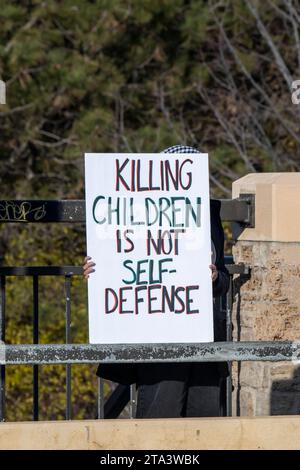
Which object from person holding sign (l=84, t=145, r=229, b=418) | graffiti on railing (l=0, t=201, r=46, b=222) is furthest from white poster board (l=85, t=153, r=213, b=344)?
graffiti on railing (l=0, t=201, r=46, b=222)

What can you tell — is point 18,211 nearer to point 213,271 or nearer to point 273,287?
point 213,271

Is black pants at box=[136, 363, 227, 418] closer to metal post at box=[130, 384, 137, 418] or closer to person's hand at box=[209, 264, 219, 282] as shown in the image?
metal post at box=[130, 384, 137, 418]

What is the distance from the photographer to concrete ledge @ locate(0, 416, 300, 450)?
14.1ft

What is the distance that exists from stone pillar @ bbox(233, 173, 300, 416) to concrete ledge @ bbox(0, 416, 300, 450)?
890 mm

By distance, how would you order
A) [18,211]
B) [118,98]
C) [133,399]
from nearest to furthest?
[18,211] < [133,399] < [118,98]

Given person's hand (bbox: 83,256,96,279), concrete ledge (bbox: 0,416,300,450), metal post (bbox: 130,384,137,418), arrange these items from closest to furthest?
concrete ledge (bbox: 0,416,300,450), person's hand (bbox: 83,256,96,279), metal post (bbox: 130,384,137,418)

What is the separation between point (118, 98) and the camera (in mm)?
11062

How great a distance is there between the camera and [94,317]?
4406 mm

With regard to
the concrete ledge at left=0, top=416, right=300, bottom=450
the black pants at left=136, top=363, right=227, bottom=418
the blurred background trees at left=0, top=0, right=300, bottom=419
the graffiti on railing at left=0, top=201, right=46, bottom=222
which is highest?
the blurred background trees at left=0, top=0, right=300, bottom=419

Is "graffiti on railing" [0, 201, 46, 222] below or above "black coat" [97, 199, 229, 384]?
above

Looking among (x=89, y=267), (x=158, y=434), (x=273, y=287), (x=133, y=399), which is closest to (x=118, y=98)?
(x=273, y=287)

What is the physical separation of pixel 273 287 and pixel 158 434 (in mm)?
1159

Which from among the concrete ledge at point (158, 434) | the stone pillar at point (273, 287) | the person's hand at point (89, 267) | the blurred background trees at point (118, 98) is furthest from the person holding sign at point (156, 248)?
the blurred background trees at point (118, 98)

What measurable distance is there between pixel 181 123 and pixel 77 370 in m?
2.60
